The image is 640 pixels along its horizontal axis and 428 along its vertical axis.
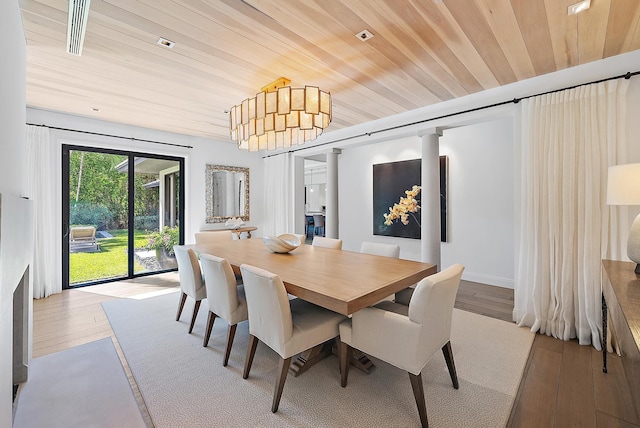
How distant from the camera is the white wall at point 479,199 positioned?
Result: 4.02 meters

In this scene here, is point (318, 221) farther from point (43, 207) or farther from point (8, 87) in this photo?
point (8, 87)

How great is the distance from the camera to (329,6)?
1.74 metres

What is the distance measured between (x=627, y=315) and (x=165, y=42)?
10.2 feet

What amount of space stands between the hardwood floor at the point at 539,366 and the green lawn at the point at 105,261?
488mm

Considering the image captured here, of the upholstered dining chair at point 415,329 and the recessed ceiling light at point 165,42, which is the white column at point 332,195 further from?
the upholstered dining chair at point 415,329

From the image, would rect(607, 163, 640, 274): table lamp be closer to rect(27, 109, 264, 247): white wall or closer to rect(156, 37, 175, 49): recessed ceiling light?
rect(156, 37, 175, 49): recessed ceiling light

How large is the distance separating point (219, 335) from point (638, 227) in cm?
321

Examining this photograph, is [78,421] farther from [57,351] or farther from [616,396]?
[616,396]

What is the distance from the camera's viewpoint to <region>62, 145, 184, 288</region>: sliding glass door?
4.11 m

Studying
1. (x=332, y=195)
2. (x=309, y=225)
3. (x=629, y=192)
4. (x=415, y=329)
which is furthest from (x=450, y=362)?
(x=309, y=225)

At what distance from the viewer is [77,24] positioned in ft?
6.28

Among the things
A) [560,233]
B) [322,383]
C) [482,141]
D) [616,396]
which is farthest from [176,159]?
[616,396]

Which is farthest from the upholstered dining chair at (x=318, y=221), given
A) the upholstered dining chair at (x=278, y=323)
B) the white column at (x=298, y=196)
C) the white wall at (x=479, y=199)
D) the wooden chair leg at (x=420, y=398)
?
the wooden chair leg at (x=420, y=398)

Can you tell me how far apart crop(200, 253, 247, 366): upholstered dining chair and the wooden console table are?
2102 mm
